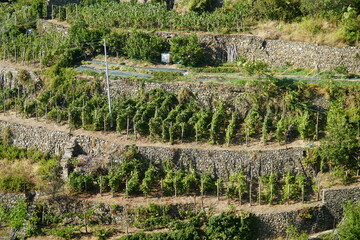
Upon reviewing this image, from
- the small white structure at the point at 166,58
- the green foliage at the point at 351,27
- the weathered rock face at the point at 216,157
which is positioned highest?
the green foliage at the point at 351,27

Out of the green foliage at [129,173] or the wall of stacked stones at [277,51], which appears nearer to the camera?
the green foliage at [129,173]

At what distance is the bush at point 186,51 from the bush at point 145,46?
3.54 ft

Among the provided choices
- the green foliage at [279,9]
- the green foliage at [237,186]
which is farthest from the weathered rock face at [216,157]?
the green foliage at [279,9]

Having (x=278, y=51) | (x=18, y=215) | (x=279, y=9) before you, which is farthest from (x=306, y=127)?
(x=18, y=215)

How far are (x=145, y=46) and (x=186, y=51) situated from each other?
2.60 m

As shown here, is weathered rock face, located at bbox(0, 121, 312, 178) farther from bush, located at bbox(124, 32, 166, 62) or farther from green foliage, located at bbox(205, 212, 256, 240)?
bush, located at bbox(124, 32, 166, 62)

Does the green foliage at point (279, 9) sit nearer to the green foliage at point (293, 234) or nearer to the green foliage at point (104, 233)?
the green foliage at point (293, 234)

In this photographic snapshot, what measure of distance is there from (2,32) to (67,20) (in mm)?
4425

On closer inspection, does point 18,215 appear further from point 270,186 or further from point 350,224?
point 350,224

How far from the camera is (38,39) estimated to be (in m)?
42.6

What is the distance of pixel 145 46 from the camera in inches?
1591

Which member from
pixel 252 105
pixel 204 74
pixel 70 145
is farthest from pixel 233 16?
pixel 70 145

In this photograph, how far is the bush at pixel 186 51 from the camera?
3956cm

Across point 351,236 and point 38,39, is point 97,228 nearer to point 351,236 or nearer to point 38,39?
point 351,236
